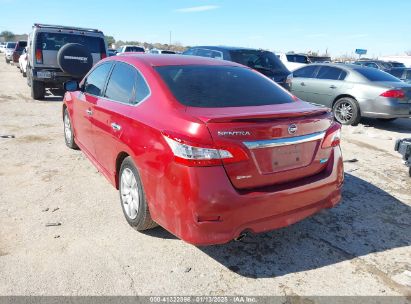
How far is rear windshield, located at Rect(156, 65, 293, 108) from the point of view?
126 inches

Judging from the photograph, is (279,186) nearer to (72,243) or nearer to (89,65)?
(72,243)

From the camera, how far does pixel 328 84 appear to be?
32.3 feet

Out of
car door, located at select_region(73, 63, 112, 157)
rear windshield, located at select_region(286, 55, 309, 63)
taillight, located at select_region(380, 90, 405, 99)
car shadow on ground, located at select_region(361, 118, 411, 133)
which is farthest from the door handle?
rear windshield, located at select_region(286, 55, 309, 63)

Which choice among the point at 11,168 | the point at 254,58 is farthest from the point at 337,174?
the point at 254,58

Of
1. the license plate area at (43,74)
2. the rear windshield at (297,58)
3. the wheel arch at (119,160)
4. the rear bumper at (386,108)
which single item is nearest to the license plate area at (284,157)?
the wheel arch at (119,160)

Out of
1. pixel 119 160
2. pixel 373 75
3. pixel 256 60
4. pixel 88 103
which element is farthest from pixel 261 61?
pixel 119 160

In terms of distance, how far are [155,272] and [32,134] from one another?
529cm

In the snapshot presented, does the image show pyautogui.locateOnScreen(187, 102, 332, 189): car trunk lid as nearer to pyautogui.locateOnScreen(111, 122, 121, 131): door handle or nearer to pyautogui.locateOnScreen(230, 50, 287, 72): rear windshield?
pyautogui.locateOnScreen(111, 122, 121, 131): door handle

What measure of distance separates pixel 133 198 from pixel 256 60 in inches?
269

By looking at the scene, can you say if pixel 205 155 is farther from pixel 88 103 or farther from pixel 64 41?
pixel 64 41

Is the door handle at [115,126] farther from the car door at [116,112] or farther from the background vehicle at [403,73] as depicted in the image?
the background vehicle at [403,73]

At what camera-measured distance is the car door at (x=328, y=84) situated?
31.5 feet

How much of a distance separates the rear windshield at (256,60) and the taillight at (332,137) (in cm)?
615

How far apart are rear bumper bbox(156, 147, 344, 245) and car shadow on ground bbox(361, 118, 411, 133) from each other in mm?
7302
